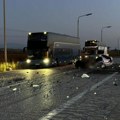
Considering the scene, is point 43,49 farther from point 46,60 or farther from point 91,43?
point 91,43

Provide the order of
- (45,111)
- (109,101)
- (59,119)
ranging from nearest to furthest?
(59,119)
(45,111)
(109,101)

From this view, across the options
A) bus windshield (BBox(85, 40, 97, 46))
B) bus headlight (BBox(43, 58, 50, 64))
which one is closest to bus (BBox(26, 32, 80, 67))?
bus headlight (BBox(43, 58, 50, 64))

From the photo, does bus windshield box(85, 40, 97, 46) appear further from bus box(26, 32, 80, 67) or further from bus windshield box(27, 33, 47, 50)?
bus windshield box(27, 33, 47, 50)

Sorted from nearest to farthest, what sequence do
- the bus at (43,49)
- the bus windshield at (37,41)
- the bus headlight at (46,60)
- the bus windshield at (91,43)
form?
the bus windshield at (37,41) → the bus at (43,49) → the bus headlight at (46,60) → the bus windshield at (91,43)

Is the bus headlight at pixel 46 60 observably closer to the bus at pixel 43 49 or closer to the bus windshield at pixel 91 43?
the bus at pixel 43 49

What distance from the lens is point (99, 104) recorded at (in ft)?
44.2

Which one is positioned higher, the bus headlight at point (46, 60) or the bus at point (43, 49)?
the bus at point (43, 49)

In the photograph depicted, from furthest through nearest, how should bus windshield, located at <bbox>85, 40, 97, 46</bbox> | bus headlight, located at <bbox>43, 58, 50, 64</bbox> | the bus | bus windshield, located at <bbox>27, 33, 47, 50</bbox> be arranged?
bus windshield, located at <bbox>85, 40, 97, 46</bbox>
bus headlight, located at <bbox>43, 58, 50, 64</bbox>
the bus
bus windshield, located at <bbox>27, 33, 47, 50</bbox>

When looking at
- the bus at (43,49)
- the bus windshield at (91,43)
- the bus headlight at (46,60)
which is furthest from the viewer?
the bus windshield at (91,43)

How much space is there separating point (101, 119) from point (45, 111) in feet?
6.12

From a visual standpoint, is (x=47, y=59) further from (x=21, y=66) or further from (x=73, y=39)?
(x=73, y=39)

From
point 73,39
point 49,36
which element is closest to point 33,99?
point 49,36

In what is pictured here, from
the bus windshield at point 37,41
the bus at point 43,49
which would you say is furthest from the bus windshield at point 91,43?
the bus windshield at point 37,41

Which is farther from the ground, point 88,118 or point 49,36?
point 49,36
